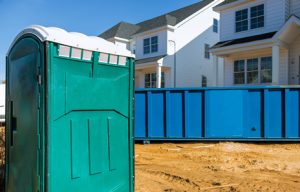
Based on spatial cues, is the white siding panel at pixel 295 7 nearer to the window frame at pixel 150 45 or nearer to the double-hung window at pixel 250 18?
the double-hung window at pixel 250 18

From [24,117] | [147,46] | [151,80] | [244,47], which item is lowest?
[24,117]

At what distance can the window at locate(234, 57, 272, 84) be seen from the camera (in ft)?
53.0

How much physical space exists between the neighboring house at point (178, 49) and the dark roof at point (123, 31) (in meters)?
3.16

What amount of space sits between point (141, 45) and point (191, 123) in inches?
624

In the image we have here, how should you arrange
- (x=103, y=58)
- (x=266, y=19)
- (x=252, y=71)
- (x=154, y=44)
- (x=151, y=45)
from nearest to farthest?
1. (x=103, y=58)
2. (x=266, y=19)
3. (x=252, y=71)
4. (x=154, y=44)
5. (x=151, y=45)

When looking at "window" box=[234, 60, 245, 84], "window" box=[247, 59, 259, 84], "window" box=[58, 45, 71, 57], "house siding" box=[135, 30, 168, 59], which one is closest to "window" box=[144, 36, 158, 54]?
"house siding" box=[135, 30, 168, 59]

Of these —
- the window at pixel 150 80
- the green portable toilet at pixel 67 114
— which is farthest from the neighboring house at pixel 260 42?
the green portable toilet at pixel 67 114

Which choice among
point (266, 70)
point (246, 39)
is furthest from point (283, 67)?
point (246, 39)

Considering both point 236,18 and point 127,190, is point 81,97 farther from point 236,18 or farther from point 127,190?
point 236,18

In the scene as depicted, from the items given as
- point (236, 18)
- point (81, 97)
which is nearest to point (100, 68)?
point (81, 97)

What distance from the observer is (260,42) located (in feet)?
50.0

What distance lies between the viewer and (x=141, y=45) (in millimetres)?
25281

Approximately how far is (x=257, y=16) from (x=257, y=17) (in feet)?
0.19

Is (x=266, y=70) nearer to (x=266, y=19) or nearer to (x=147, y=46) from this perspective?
(x=266, y=19)
